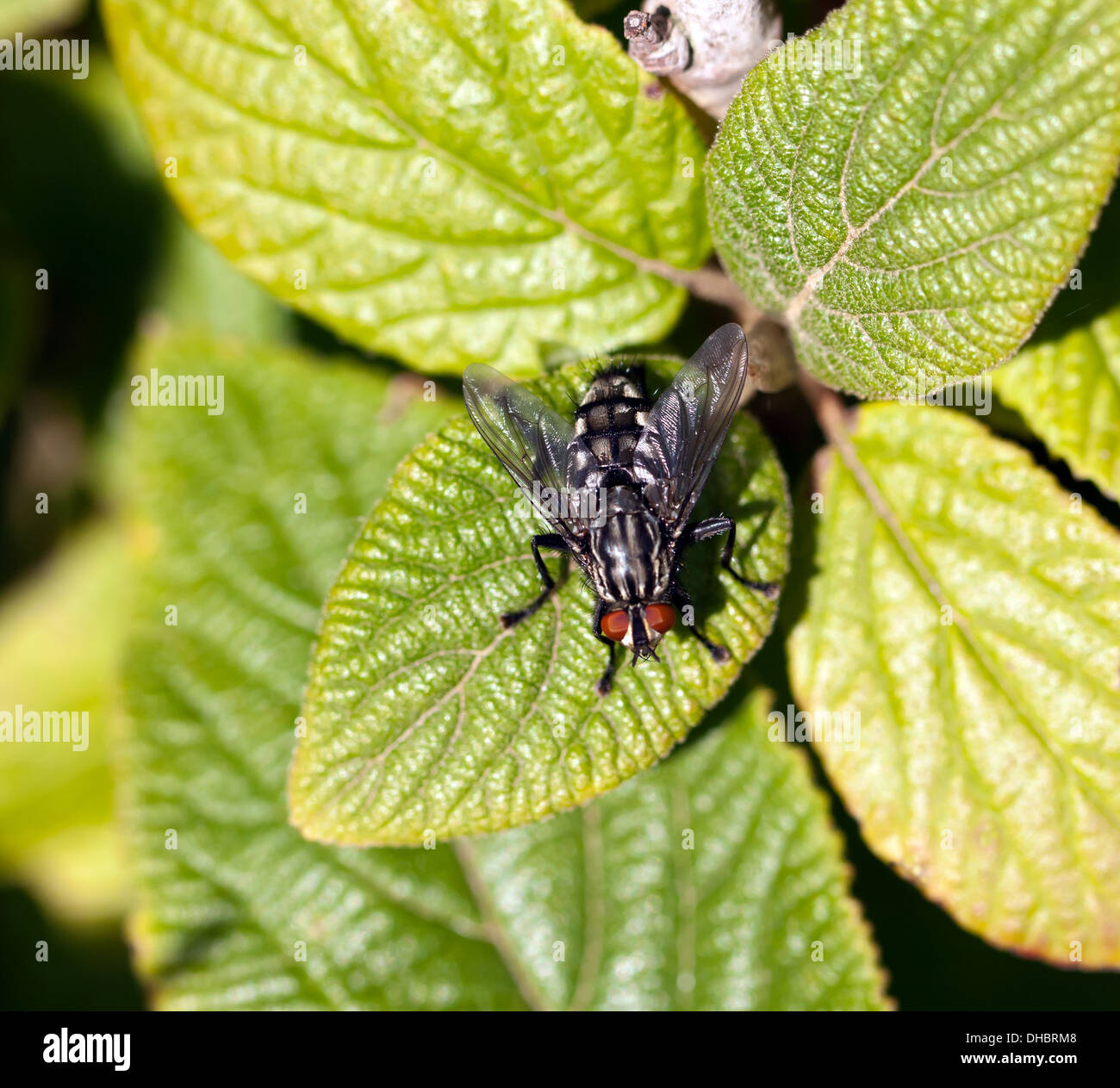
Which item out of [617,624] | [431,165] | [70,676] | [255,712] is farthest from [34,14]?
[617,624]

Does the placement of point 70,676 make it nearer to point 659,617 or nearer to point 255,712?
point 255,712

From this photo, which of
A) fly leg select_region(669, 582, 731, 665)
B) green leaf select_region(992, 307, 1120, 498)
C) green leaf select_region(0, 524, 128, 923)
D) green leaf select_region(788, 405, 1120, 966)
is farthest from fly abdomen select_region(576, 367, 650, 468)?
green leaf select_region(0, 524, 128, 923)

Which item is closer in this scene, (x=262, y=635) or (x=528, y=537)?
(x=528, y=537)
